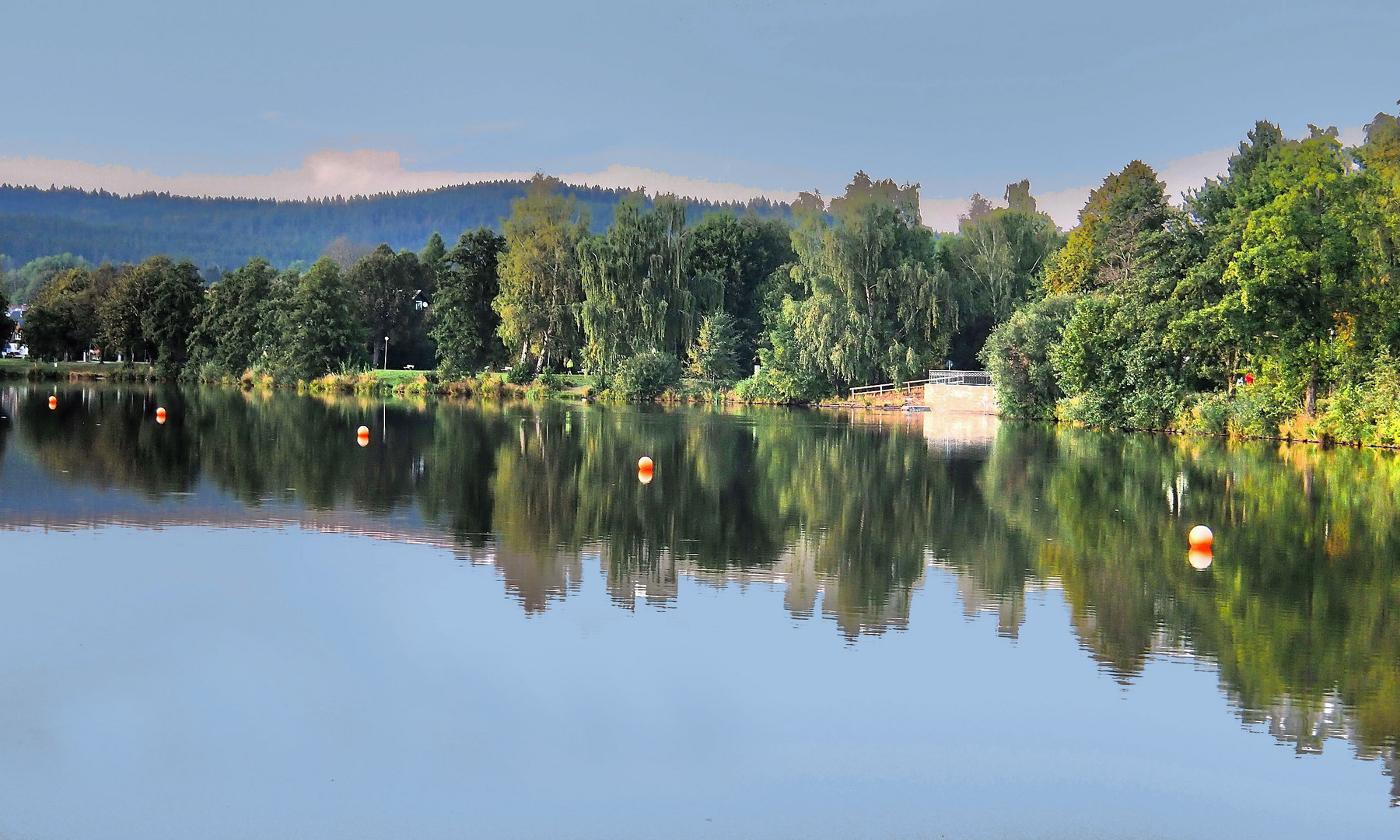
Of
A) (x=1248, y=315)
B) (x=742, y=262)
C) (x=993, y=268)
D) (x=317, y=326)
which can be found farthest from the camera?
(x=317, y=326)

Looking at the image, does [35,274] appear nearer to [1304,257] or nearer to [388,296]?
[388,296]

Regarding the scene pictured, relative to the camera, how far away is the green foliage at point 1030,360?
49.1m

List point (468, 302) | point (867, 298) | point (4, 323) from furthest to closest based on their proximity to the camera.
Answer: point (4, 323)
point (468, 302)
point (867, 298)

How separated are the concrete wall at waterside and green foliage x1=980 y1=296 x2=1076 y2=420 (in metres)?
2.98

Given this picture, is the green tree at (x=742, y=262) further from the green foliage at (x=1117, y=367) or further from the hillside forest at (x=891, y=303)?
the green foliage at (x=1117, y=367)

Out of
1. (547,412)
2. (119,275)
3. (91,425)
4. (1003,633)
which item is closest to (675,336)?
(547,412)

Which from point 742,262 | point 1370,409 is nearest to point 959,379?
point 742,262

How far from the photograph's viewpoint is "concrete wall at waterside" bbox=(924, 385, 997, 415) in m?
55.2

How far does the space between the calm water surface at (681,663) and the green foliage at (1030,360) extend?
29054mm

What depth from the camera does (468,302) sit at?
73250 millimetres

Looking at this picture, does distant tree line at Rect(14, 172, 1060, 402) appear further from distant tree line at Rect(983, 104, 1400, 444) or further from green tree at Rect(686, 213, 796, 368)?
distant tree line at Rect(983, 104, 1400, 444)

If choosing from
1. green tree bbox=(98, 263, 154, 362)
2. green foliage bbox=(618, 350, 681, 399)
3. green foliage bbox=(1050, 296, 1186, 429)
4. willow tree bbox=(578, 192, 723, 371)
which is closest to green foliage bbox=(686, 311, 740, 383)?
willow tree bbox=(578, 192, 723, 371)

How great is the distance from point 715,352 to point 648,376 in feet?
13.5

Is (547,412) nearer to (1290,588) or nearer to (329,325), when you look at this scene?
(329,325)
